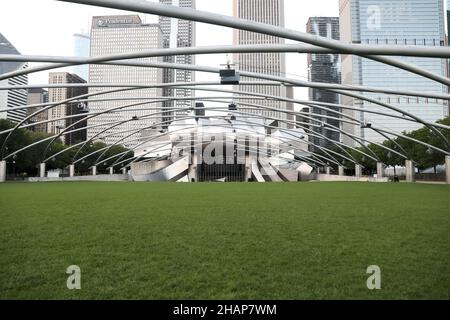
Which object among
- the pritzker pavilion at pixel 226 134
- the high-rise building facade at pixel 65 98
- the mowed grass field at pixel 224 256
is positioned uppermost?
the high-rise building facade at pixel 65 98

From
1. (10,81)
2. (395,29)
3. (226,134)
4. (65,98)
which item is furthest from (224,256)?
(65,98)

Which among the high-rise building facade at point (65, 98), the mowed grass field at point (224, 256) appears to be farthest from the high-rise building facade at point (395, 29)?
the high-rise building facade at point (65, 98)

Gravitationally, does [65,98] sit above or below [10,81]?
above

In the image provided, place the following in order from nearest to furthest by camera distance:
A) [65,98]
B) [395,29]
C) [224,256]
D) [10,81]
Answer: [224,256] < [10,81] < [395,29] < [65,98]

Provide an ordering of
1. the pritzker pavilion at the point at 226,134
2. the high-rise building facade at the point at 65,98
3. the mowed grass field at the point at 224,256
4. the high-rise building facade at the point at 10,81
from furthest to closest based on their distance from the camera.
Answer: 1. the high-rise building facade at the point at 65,98
2. the high-rise building facade at the point at 10,81
3. the pritzker pavilion at the point at 226,134
4. the mowed grass field at the point at 224,256

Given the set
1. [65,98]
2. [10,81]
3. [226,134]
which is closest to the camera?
[10,81]

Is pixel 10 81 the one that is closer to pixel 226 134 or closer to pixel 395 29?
pixel 226 134

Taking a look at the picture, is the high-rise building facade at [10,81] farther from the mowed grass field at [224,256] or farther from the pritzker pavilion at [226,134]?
the mowed grass field at [224,256]

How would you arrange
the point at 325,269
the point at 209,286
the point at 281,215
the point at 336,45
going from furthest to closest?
the point at 281,215 < the point at 336,45 < the point at 325,269 < the point at 209,286

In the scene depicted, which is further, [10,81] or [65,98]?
[65,98]

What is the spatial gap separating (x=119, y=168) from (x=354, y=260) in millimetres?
85614
